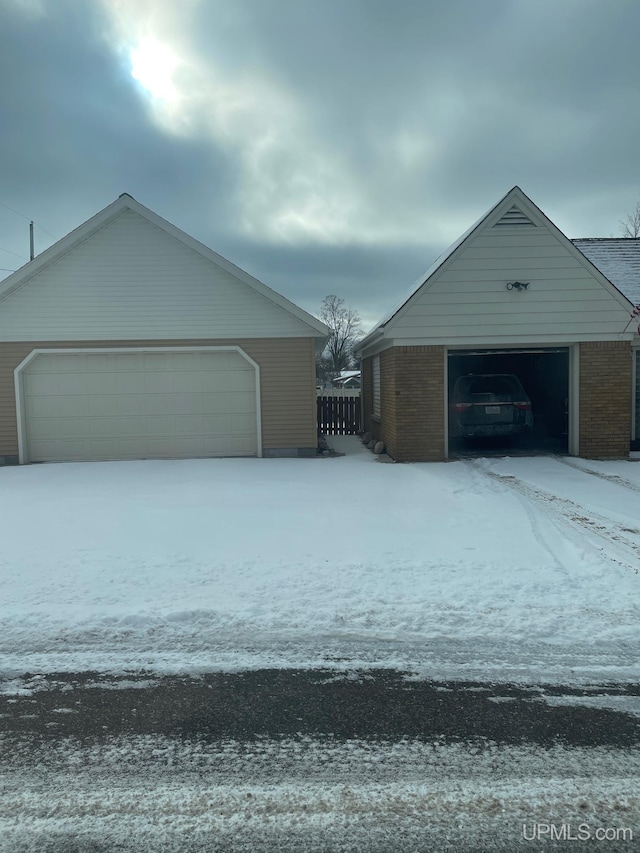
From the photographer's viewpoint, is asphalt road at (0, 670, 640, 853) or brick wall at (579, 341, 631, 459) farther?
brick wall at (579, 341, 631, 459)

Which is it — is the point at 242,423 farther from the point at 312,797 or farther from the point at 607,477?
the point at 312,797

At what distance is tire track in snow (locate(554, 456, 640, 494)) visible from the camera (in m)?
9.71

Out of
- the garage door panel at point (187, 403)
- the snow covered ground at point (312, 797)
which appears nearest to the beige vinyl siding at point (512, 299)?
the garage door panel at point (187, 403)

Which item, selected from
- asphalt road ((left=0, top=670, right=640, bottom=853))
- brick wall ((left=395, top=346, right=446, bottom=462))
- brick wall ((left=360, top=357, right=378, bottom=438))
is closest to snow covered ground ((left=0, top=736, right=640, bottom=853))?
asphalt road ((left=0, top=670, right=640, bottom=853))

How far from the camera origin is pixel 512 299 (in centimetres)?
1219

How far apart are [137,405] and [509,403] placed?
7858 millimetres

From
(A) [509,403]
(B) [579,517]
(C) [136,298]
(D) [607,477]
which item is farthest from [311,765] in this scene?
(C) [136,298]

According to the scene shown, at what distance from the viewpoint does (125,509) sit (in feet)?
27.7

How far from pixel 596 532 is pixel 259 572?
3.94m

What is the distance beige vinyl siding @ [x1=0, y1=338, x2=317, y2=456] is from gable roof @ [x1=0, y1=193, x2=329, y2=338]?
72 centimetres

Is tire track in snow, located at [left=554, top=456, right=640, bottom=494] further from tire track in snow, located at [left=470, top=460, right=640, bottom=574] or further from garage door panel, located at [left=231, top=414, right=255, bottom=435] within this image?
garage door panel, located at [left=231, top=414, right=255, bottom=435]

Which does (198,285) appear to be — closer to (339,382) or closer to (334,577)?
(334,577)

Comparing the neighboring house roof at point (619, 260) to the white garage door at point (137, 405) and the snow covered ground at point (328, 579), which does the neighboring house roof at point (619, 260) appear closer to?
the snow covered ground at point (328, 579)

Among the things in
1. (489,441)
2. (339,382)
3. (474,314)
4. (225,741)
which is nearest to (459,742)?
(225,741)
